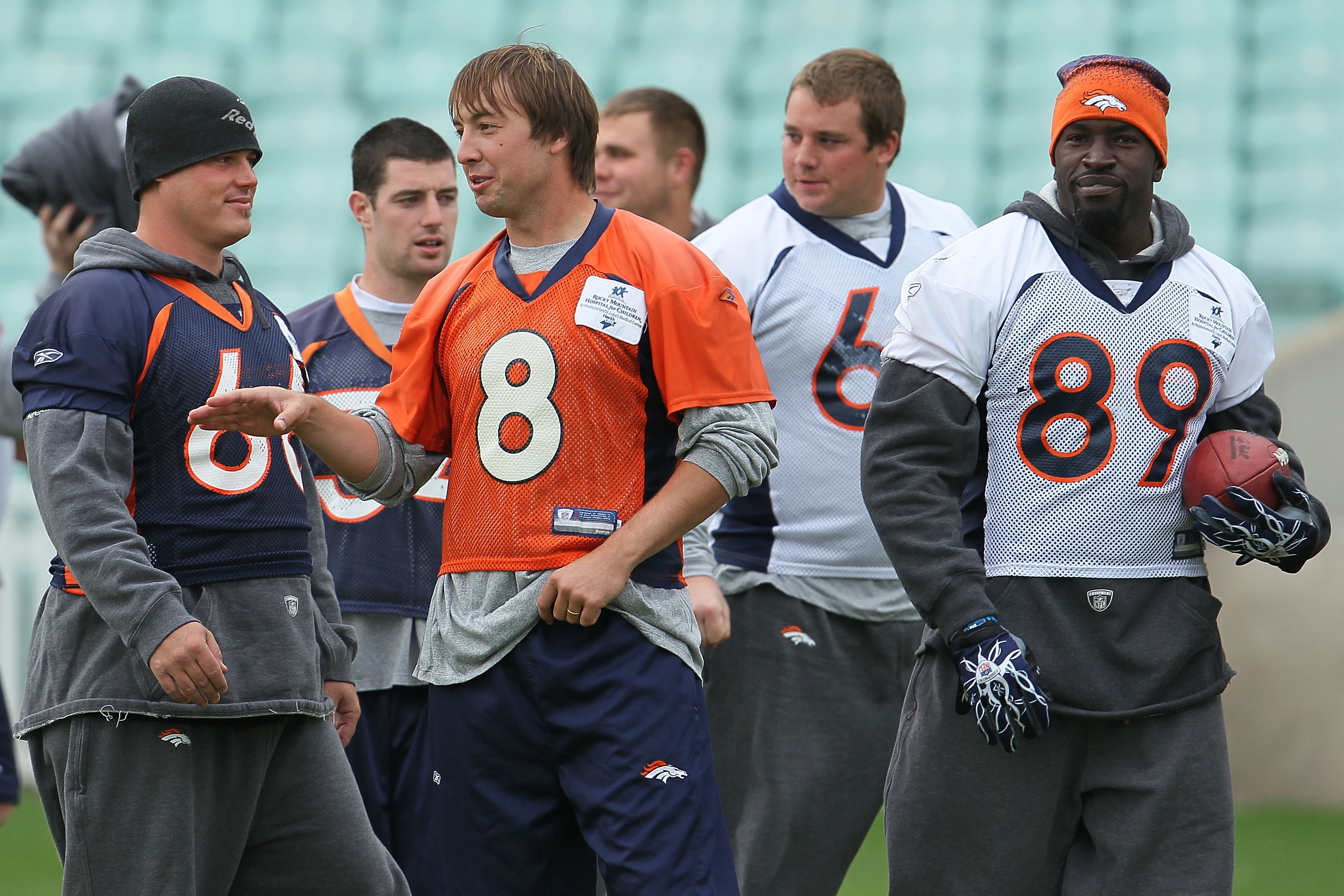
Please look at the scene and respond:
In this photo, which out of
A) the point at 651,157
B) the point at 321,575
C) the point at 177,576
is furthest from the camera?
the point at 651,157

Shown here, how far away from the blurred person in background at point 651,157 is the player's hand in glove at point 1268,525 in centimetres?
254

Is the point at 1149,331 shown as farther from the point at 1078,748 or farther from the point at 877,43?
the point at 877,43

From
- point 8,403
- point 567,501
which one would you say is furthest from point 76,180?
point 567,501

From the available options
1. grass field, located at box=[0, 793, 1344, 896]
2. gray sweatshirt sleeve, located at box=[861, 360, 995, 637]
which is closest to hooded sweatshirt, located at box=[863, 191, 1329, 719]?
gray sweatshirt sleeve, located at box=[861, 360, 995, 637]

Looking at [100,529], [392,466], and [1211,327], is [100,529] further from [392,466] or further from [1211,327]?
[1211,327]

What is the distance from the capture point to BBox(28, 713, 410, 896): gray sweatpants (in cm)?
287

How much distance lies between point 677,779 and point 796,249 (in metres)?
1.66

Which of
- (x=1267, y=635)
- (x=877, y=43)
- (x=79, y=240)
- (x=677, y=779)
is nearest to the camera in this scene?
(x=677, y=779)

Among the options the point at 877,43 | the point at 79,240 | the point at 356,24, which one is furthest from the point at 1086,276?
the point at 356,24

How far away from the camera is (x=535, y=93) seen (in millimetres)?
2889

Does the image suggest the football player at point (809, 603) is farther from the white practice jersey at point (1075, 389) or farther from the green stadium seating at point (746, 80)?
the green stadium seating at point (746, 80)

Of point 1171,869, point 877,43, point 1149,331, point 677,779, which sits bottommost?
point 1171,869

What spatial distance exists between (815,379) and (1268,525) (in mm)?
1307

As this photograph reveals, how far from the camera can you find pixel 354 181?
14.0 feet
